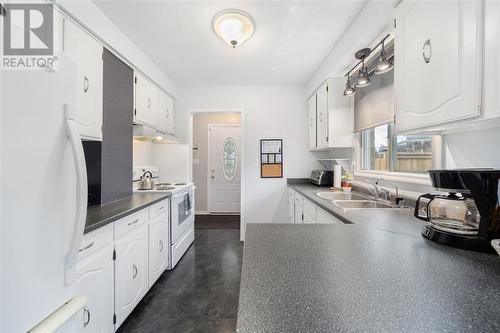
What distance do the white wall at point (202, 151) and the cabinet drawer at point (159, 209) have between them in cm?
266

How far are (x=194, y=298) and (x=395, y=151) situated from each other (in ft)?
7.50

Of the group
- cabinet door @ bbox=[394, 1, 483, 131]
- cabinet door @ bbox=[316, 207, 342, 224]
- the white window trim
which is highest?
cabinet door @ bbox=[394, 1, 483, 131]

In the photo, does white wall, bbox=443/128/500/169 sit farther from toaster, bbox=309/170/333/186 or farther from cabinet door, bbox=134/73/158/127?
cabinet door, bbox=134/73/158/127

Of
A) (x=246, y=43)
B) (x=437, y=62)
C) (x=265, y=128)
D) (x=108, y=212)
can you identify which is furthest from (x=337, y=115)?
(x=108, y=212)

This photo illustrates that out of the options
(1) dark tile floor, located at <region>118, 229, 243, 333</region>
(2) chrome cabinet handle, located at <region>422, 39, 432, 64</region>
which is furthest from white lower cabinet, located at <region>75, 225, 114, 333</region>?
(2) chrome cabinet handle, located at <region>422, 39, 432, 64</region>

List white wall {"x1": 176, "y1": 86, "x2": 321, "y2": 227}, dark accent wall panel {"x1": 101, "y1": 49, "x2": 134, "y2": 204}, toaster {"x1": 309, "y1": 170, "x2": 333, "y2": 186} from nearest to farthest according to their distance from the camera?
1. dark accent wall panel {"x1": 101, "y1": 49, "x2": 134, "y2": 204}
2. toaster {"x1": 309, "y1": 170, "x2": 333, "y2": 186}
3. white wall {"x1": 176, "y1": 86, "x2": 321, "y2": 227}

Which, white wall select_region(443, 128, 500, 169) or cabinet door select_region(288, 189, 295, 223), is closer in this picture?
white wall select_region(443, 128, 500, 169)

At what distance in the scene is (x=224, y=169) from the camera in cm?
504

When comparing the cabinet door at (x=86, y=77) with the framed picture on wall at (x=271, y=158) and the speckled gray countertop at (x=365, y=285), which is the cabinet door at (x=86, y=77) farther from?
the framed picture on wall at (x=271, y=158)

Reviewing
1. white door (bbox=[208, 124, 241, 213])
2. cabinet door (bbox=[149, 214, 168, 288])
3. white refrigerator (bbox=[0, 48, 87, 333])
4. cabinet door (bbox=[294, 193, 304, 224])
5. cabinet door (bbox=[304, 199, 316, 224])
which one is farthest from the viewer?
white door (bbox=[208, 124, 241, 213])

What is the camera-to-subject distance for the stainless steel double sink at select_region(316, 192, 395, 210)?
1.88m

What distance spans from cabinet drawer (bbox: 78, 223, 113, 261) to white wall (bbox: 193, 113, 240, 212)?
3.63 meters

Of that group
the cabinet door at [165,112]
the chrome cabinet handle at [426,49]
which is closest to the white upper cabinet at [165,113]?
the cabinet door at [165,112]

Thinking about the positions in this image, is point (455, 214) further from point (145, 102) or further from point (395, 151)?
point (145, 102)
